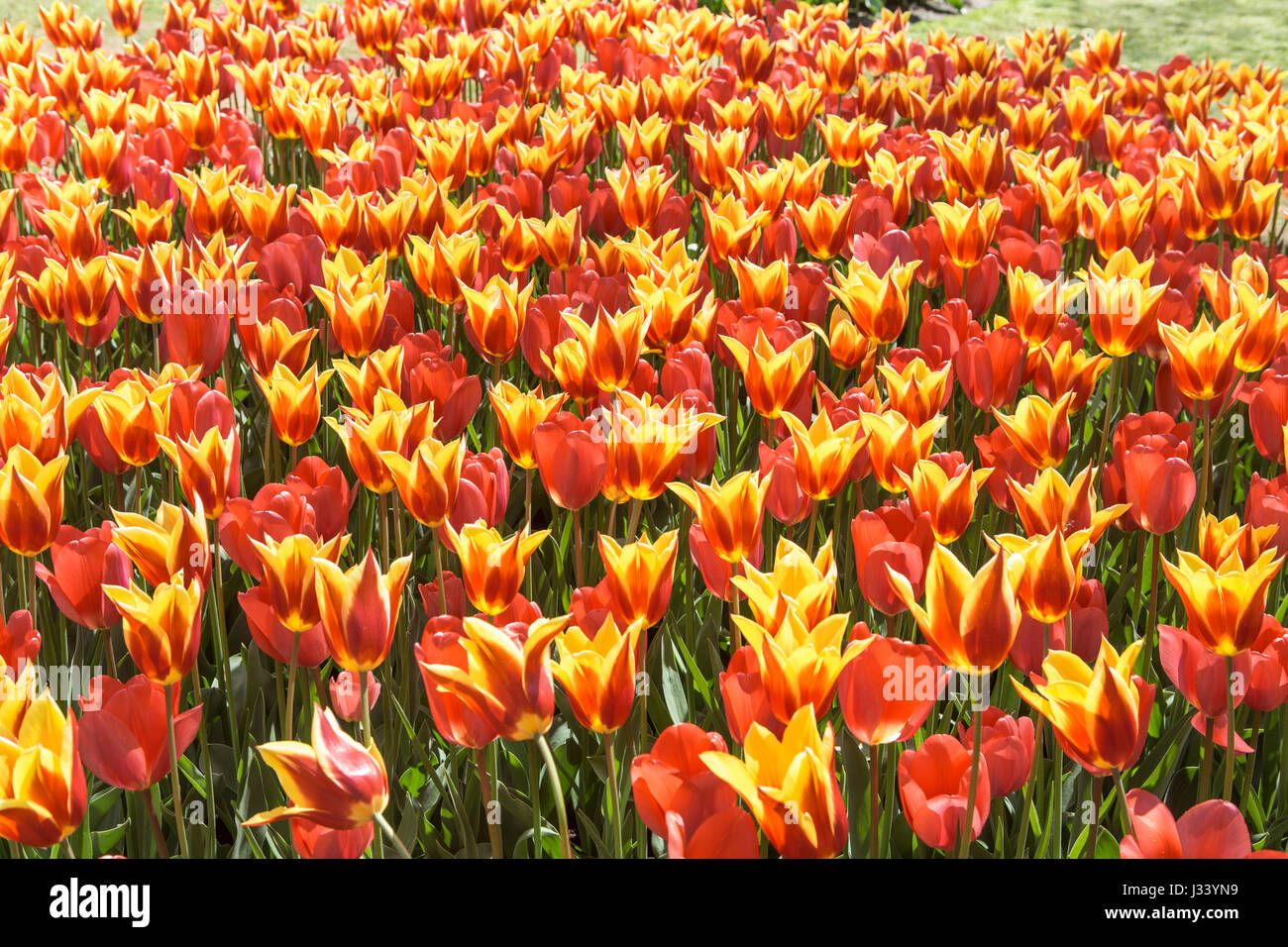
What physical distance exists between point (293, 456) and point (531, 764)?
1.40 m

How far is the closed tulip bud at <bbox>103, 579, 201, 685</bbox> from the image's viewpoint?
5.06ft

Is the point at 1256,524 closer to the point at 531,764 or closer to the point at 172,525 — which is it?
the point at 531,764

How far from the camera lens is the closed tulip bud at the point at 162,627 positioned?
1542 mm

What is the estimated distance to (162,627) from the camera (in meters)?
1.56

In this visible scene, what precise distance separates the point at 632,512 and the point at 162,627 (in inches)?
34.1

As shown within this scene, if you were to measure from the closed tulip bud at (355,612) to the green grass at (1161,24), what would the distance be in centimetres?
1043

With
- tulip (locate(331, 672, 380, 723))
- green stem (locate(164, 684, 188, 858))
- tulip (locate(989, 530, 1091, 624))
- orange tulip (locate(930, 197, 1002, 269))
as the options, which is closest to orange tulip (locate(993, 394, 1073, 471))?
tulip (locate(989, 530, 1091, 624))

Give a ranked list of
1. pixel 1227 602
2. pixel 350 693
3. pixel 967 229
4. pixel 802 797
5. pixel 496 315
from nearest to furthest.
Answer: pixel 802 797 → pixel 1227 602 → pixel 350 693 → pixel 496 315 → pixel 967 229

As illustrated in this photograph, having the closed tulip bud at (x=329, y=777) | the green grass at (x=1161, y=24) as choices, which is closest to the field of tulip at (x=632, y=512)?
the closed tulip bud at (x=329, y=777)

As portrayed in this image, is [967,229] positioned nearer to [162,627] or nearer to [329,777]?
[162,627]

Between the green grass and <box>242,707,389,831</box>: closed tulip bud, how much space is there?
10.7 metres

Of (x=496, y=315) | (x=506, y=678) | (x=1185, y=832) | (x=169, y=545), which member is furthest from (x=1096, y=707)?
(x=496, y=315)

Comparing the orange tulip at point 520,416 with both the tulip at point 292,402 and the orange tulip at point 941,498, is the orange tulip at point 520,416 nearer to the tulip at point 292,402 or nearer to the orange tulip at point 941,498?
the tulip at point 292,402
